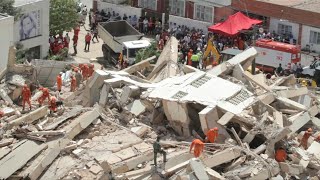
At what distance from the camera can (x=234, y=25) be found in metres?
37.1

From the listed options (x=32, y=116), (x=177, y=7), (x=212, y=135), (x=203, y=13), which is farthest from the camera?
(x=177, y=7)

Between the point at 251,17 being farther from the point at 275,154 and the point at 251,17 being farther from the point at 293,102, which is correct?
the point at 275,154

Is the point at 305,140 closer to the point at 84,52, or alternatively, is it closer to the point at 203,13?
the point at 84,52

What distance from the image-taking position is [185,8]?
139 feet

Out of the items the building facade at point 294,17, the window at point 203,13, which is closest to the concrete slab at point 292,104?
the building facade at point 294,17

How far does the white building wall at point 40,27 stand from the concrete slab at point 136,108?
13262mm

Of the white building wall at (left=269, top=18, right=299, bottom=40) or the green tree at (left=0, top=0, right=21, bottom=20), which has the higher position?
the green tree at (left=0, top=0, right=21, bottom=20)

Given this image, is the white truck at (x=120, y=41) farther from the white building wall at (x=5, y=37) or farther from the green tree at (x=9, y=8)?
the white building wall at (x=5, y=37)

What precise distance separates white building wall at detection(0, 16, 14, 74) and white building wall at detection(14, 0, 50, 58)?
308 centimetres

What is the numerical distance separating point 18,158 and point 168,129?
5.08 meters

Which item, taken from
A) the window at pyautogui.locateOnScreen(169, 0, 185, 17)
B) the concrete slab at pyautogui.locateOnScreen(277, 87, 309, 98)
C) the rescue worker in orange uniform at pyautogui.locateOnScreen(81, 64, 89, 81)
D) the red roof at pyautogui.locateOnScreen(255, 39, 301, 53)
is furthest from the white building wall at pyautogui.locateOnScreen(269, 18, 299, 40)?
the rescue worker in orange uniform at pyautogui.locateOnScreen(81, 64, 89, 81)

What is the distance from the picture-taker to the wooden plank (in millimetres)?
20812

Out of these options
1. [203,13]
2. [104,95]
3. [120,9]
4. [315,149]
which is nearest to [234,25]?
[203,13]

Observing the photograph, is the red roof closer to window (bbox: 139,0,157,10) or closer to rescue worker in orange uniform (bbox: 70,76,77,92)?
window (bbox: 139,0,157,10)
